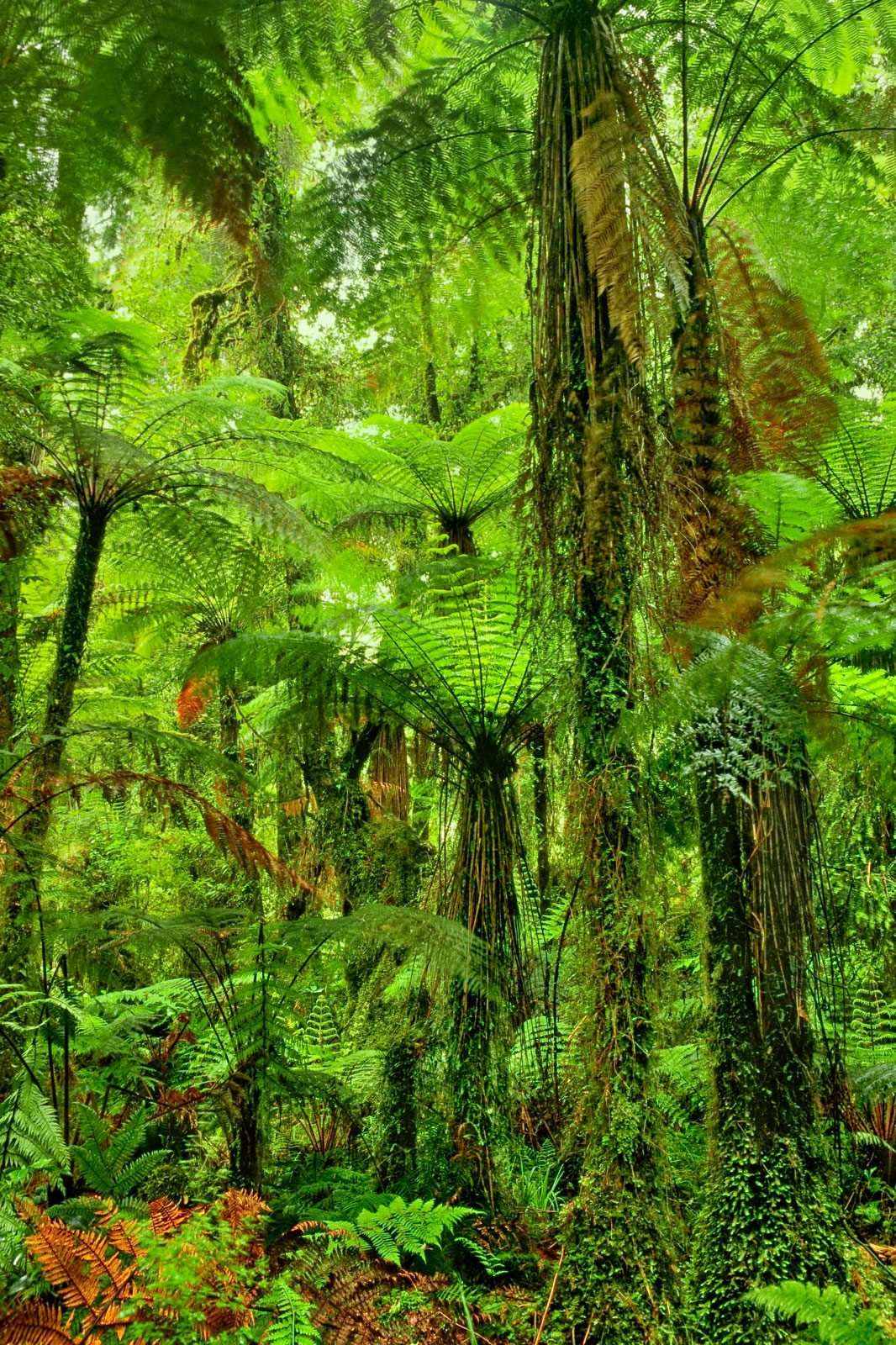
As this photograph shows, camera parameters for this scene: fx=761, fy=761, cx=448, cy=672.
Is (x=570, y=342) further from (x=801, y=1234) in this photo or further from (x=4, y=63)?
(x=801, y=1234)

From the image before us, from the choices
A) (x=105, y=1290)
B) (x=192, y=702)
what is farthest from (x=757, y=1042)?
(x=192, y=702)

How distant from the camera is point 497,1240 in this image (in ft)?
7.31

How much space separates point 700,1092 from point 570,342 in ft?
9.77

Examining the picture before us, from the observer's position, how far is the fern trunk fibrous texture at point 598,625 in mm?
1700

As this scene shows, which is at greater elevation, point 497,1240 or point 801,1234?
point 801,1234

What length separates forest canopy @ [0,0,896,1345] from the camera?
5.15ft

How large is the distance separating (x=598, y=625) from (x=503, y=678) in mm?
864

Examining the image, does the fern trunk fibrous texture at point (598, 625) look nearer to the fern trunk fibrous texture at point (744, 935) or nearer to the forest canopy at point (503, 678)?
the forest canopy at point (503, 678)

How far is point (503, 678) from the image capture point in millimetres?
2785

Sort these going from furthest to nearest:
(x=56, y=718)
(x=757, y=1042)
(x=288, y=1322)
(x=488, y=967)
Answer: (x=56, y=718)
(x=488, y=967)
(x=757, y=1042)
(x=288, y=1322)

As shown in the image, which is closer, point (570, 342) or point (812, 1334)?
point (812, 1334)

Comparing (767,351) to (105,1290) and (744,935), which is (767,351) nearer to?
(744,935)

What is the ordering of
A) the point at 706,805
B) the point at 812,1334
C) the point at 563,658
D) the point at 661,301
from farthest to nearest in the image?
the point at 706,805 < the point at 563,658 < the point at 661,301 < the point at 812,1334

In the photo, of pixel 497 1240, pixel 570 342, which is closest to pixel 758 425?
pixel 570 342
